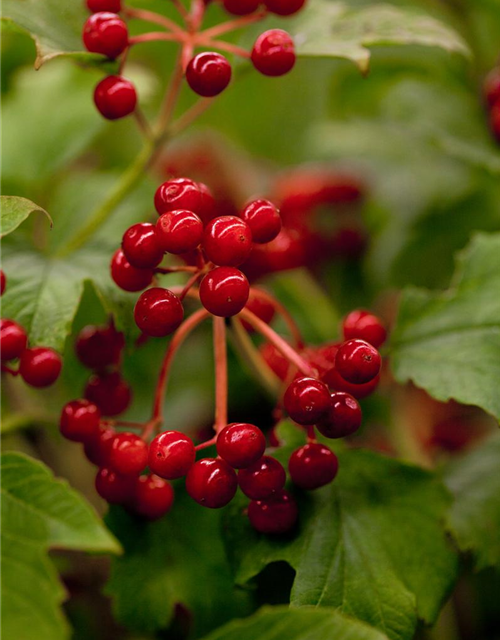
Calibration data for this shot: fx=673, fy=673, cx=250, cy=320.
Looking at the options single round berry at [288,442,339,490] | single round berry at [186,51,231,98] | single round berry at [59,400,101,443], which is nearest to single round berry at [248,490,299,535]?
single round berry at [288,442,339,490]

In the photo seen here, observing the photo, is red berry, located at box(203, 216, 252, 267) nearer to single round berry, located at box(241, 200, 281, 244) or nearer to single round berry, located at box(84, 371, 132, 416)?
single round berry, located at box(241, 200, 281, 244)

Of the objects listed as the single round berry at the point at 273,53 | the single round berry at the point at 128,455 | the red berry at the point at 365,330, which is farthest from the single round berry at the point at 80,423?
the single round berry at the point at 273,53

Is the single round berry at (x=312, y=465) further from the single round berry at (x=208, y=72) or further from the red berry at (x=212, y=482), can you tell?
the single round berry at (x=208, y=72)

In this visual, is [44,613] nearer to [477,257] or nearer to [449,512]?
[449,512]

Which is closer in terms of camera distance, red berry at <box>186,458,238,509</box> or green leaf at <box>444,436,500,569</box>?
red berry at <box>186,458,238,509</box>

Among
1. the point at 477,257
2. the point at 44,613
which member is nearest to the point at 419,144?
the point at 477,257

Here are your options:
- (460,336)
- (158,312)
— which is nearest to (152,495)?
(158,312)
